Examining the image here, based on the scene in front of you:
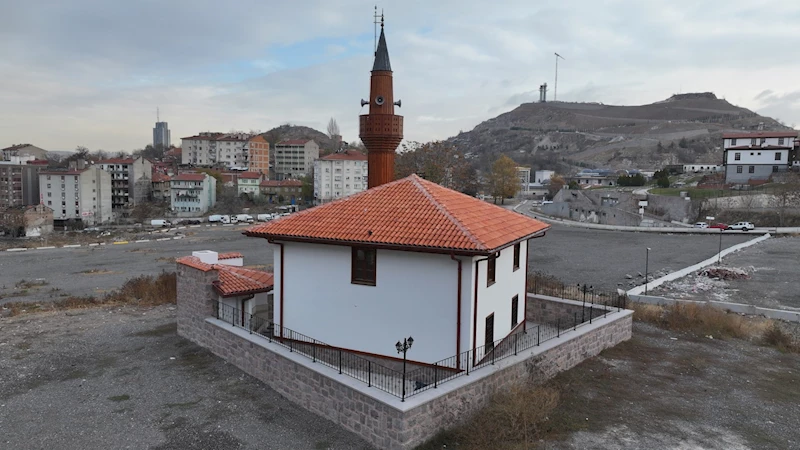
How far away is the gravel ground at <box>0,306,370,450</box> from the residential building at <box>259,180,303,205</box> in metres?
77.9

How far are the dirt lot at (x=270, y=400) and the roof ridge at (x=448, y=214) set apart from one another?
352 cm

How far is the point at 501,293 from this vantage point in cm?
1261

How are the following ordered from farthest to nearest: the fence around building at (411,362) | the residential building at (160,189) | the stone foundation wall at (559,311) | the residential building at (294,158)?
the residential building at (294,158) < the residential building at (160,189) < the stone foundation wall at (559,311) < the fence around building at (411,362)

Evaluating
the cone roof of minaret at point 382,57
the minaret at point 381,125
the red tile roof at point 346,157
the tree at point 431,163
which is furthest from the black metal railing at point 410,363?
the red tile roof at point 346,157

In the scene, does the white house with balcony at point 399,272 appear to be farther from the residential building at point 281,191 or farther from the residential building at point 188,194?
the residential building at point 281,191

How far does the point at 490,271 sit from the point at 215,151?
12119 centimetres

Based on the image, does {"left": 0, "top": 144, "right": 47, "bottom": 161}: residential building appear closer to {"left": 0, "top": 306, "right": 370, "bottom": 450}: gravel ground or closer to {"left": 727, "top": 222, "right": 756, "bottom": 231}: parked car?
{"left": 0, "top": 306, "right": 370, "bottom": 450}: gravel ground

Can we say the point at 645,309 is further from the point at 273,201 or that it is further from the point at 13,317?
the point at 273,201

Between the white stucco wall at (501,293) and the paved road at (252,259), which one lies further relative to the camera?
the paved road at (252,259)

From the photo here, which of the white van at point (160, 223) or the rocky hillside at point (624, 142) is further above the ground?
the rocky hillside at point (624, 142)

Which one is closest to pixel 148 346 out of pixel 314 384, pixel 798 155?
pixel 314 384

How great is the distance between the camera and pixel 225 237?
55.2 metres

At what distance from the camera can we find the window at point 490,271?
11664mm

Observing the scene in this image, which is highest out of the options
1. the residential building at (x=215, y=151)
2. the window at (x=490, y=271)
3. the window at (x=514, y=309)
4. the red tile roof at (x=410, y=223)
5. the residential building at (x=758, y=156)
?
the residential building at (x=215, y=151)
